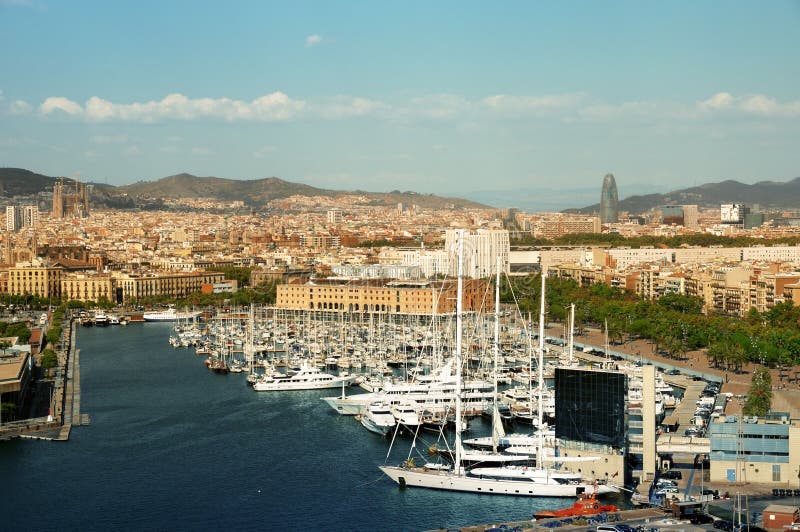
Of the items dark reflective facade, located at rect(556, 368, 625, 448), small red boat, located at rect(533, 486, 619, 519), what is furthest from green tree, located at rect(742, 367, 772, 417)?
small red boat, located at rect(533, 486, 619, 519)

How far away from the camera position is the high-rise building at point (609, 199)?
3344 inches

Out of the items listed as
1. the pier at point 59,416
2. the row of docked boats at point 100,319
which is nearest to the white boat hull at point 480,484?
the pier at point 59,416

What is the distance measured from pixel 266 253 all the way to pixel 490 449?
3847cm

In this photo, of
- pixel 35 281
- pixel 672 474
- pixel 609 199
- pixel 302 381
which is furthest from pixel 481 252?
pixel 609 199

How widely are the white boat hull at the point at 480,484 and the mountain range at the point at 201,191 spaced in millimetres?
74248

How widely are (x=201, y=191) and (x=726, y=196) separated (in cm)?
5461

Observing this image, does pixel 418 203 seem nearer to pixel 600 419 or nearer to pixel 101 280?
pixel 101 280

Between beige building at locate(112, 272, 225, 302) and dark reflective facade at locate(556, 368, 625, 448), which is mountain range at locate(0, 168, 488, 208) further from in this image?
dark reflective facade at locate(556, 368, 625, 448)

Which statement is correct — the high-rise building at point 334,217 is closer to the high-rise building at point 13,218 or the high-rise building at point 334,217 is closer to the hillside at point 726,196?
the high-rise building at point 13,218

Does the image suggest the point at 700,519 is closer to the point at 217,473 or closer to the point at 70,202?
the point at 217,473

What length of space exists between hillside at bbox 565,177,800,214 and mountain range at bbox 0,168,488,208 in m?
25.0

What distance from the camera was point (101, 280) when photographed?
114 feet

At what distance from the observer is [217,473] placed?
39.8ft

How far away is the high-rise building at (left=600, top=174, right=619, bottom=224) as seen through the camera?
84938mm
